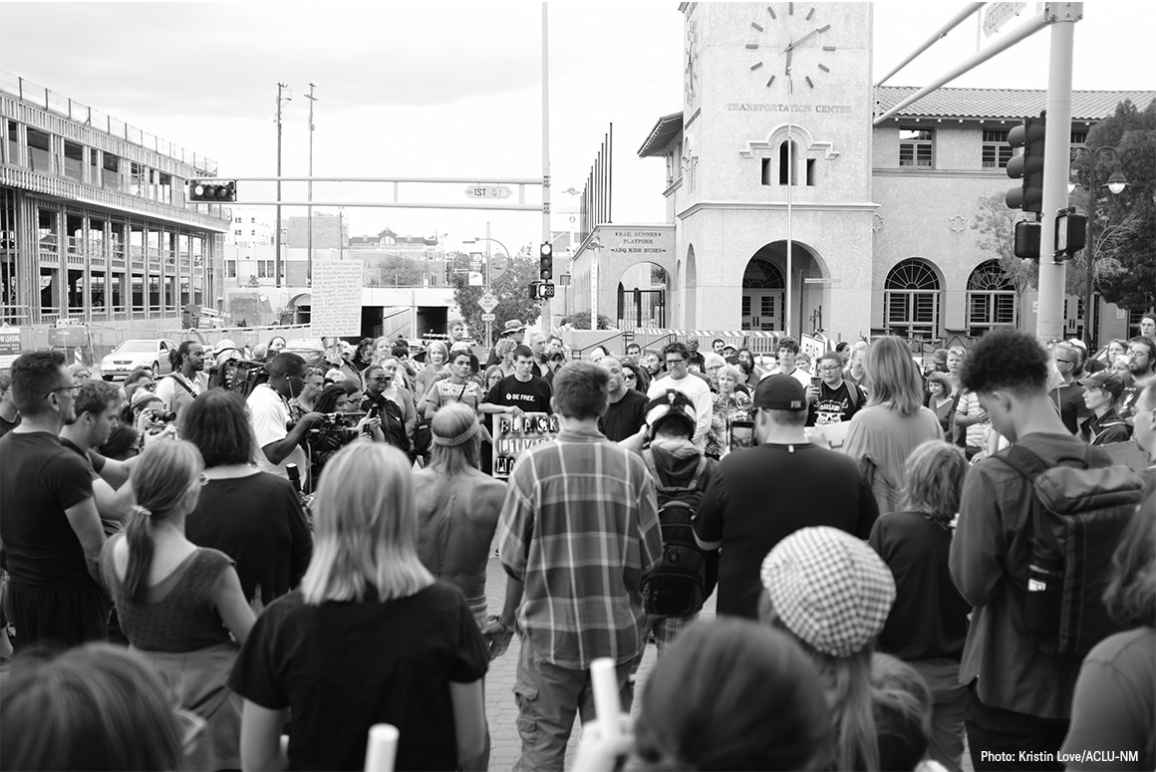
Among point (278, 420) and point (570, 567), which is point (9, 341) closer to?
point (278, 420)

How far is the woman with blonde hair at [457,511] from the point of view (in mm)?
4879

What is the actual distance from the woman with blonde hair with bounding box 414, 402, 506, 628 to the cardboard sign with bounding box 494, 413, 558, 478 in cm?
559

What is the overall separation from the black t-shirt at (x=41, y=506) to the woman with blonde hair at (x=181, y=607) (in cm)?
116

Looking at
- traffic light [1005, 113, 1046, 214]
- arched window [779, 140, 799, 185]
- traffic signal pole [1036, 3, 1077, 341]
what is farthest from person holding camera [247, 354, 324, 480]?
arched window [779, 140, 799, 185]

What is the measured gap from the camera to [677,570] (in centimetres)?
539

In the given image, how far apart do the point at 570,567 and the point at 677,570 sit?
1075 millimetres

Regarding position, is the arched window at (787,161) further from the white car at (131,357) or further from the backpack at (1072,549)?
the backpack at (1072,549)

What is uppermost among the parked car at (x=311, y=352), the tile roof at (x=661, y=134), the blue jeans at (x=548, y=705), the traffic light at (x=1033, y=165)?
the tile roof at (x=661, y=134)

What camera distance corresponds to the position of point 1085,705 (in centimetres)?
244

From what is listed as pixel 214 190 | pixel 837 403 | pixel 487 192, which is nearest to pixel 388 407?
pixel 837 403

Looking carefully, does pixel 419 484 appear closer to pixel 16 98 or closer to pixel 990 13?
pixel 990 13

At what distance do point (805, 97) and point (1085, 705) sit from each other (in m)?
42.2

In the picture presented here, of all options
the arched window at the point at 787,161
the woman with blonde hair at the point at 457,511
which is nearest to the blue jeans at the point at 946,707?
the woman with blonde hair at the point at 457,511

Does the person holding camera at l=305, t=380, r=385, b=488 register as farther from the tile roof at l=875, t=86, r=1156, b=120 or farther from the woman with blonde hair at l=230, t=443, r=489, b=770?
the tile roof at l=875, t=86, r=1156, b=120
